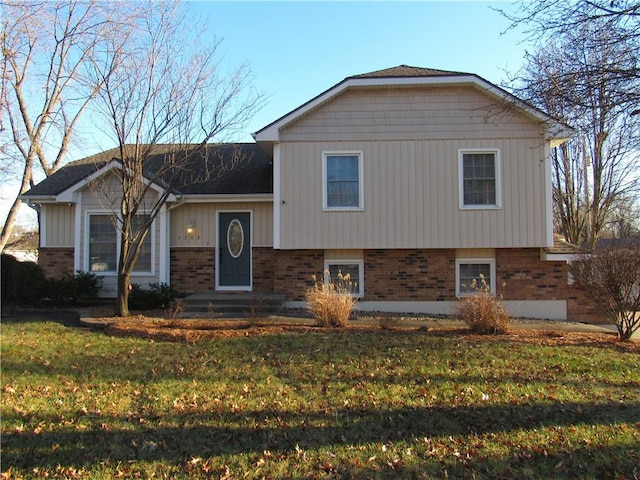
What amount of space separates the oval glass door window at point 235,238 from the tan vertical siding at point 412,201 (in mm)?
1911

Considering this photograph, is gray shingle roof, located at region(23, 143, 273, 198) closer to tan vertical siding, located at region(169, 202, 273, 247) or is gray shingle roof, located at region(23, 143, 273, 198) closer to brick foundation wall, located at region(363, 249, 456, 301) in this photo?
tan vertical siding, located at region(169, 202, 273, 247)

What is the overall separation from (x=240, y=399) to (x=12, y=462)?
6.76 ft

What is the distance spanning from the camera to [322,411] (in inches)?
182

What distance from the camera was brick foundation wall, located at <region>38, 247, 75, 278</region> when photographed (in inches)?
506

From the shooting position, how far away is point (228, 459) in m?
3.67

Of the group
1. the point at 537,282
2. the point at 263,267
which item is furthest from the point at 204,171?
the point at 537,282

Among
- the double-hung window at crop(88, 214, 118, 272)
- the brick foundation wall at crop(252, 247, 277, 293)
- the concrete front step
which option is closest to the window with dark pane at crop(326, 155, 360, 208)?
the brick foundation wall at crop(252, 247, 277, 293)

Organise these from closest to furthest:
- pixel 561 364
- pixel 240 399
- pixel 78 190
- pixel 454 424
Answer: pixel 454 424 → pixel 240 399 → pixel 561 364 → pixel 78 190

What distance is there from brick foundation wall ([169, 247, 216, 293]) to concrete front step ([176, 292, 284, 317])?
1.11 m

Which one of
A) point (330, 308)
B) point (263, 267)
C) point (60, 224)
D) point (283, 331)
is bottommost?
point (283, 331)

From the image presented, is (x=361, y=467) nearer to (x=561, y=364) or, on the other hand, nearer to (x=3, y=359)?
(x=561, y=364)

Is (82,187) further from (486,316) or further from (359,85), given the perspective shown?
(486,316)

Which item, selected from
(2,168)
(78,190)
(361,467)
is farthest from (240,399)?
(2,168)

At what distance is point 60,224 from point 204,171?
14.2ft
